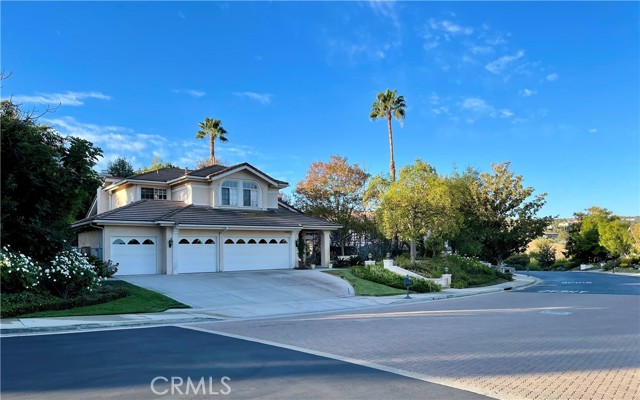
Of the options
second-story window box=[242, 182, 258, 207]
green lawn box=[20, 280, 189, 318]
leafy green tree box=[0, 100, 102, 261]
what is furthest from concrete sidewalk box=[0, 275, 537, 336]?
second-story window box=[242, 182, 258, 207]

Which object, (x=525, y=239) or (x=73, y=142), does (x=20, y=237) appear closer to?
(x=73, y=142)

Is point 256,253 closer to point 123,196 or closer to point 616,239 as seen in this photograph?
point 123,196

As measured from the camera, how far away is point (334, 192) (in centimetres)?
4266

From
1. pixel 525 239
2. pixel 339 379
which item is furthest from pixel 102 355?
pixel 525 239

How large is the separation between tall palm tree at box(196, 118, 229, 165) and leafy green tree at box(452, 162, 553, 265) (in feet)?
85.4

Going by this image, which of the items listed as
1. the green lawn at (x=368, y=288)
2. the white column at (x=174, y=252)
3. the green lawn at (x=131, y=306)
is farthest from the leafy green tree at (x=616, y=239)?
the green lawn at (x=131, y=306)

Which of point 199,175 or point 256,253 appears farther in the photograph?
point 199,175

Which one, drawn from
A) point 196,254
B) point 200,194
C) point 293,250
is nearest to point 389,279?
point 293,250

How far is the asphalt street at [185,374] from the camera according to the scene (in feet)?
22.3

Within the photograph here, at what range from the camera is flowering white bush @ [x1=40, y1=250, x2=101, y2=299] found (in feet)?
56.5

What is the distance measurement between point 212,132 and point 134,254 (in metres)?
28.6

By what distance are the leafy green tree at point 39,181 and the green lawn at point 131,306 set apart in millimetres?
3896

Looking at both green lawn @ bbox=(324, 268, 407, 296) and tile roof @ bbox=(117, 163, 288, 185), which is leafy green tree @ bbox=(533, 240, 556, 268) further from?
green lawn @ bbox=(324, 268, 407, 296)

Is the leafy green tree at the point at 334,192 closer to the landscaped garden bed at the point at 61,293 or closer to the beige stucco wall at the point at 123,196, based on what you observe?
the beige stucco wall at the point at 123,196
